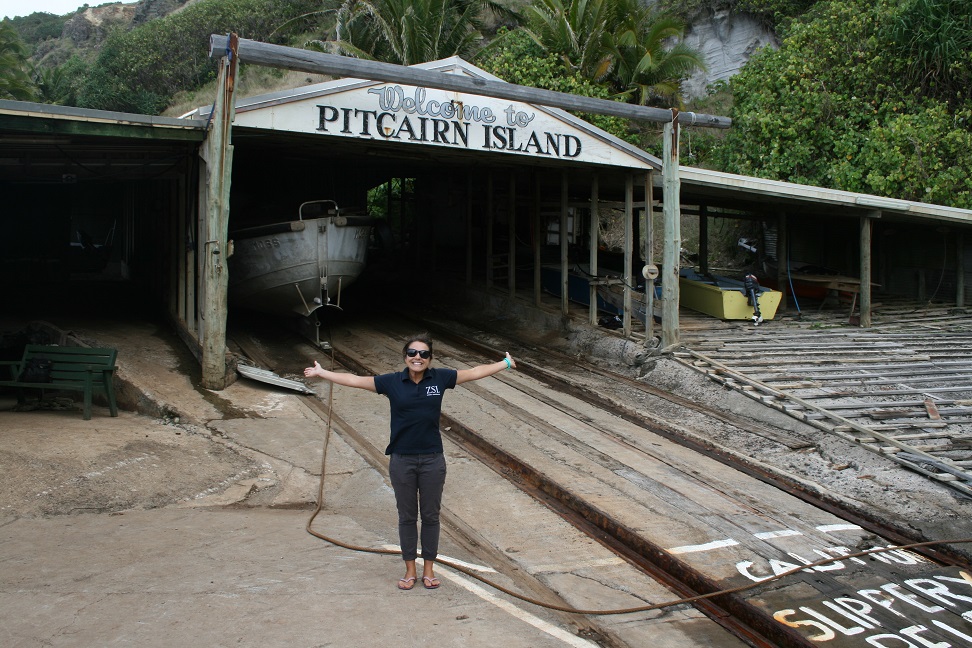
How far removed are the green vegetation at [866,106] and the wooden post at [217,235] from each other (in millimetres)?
15892

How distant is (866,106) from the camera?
21703 millimetres

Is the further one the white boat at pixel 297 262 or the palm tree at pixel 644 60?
the palm tree at pixel 644 60

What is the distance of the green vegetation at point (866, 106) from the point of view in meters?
20.0

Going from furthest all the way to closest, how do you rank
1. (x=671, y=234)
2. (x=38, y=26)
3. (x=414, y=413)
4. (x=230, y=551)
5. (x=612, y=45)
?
(x=38, y=26)
(x=612, y=45)
(x=671, y=234)
(x=230, y=551)
(x=414, y=413)

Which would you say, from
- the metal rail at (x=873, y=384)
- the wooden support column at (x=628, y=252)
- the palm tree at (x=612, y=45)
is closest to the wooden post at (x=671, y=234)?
the metal rail at (x=873, y=384)

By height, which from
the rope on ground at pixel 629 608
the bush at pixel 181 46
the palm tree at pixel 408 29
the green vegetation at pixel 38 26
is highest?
the green vegetation at pixel 38 26

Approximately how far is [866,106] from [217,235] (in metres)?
17.9

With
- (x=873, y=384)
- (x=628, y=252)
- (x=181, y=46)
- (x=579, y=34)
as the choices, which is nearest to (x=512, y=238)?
(x=628, y=252)

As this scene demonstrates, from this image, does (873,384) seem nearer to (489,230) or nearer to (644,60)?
(489,230)

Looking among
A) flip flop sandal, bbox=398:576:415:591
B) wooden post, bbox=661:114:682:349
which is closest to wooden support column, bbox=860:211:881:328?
wooden post, bbox=661:114:682:349

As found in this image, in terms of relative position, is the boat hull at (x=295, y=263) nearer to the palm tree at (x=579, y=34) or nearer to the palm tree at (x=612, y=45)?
the palm tree at (x=612, y=45)

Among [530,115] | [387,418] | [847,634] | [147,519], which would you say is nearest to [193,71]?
[530,115]

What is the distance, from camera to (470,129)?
12.6 m

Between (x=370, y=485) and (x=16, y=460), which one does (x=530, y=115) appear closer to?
(x=370, y=485)
